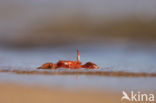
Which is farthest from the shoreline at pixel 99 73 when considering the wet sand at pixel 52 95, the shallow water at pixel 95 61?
the wet sand at pixel 52 95

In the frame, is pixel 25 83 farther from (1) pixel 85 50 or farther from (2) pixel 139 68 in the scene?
(1) pixel 85 50

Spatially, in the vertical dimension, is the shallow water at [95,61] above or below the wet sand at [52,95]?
above

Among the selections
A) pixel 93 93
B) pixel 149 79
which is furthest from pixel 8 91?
pixel 149 79

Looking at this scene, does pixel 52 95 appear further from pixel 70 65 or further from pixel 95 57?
pixel 95 57

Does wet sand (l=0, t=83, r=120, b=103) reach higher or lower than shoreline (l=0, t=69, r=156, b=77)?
lower

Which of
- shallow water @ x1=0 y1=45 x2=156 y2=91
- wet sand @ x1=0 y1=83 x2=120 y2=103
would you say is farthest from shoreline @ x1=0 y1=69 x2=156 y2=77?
wet sand @ x1=0 y1=83 x2=120 y2=103

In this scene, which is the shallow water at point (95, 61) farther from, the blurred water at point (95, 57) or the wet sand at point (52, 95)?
the wet sand at point (52, 95)

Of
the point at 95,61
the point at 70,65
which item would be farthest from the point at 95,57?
the point at 70,65

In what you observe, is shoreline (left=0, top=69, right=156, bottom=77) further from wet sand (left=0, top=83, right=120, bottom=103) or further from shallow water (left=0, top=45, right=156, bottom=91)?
wet sand (left=0, top=83, right=120, bottom=103)

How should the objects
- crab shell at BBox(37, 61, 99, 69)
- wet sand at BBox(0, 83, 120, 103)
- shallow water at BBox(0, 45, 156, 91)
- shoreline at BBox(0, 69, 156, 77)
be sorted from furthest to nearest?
1. crab shell at BBox(37, 61, 99, 69)
2. shoreline at BBox(0, 69, 156, 77)
3. shallow water at BBox(0, 45, 156, 91)
4. wet sand at BBox(0, 83, 120, 103)
